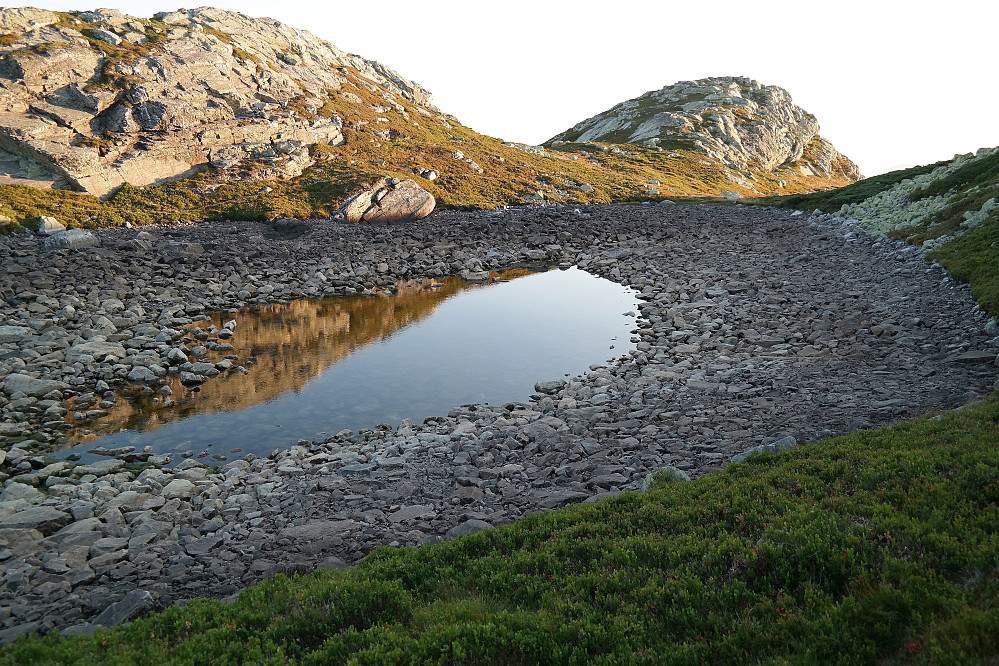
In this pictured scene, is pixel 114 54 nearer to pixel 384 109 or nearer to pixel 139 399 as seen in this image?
pixel 384 109

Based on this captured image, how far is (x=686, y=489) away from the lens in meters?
12.0

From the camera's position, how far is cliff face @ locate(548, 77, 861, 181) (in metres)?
146

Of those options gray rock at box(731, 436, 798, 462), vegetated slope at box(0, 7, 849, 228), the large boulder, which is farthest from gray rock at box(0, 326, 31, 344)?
the large boulder

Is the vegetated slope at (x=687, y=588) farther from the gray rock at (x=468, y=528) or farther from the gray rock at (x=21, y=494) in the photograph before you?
the gray rock at (x=21, y=494)

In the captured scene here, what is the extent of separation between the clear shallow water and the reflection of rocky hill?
0.24ft

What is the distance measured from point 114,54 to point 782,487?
73.7 meters

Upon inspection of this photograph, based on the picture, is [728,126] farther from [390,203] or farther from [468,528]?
[468,528]

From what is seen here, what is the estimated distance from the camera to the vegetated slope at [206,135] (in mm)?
49250

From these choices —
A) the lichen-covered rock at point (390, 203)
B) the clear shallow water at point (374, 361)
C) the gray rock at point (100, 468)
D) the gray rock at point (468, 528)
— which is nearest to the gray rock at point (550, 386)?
the clear shallow water at point (374, 361)

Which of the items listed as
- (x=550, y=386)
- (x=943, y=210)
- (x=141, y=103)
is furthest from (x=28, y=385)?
(x=943, y=210)

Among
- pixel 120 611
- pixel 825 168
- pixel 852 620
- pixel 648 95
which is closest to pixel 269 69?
pixel 120 611

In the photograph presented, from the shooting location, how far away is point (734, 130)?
152 m

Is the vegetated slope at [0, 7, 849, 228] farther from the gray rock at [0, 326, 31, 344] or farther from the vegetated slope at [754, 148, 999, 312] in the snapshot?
the vegetated slope at [754, 148, 999, 312]

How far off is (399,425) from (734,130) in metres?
159
